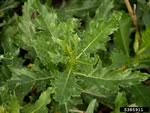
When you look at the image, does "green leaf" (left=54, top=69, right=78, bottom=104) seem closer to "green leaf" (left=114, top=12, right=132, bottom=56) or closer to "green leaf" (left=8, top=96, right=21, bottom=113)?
"green leaf" (left=8, top=96, right=21, bottom=113)

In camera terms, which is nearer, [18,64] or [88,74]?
[88,74]

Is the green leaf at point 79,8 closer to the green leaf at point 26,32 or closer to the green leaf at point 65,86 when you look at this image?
the green leaf at point 26,32

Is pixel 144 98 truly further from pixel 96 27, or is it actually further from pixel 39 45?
pixel 39 45

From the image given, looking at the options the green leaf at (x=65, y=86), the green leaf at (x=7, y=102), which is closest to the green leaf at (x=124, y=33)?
the green leaf at (x=65, y=86)

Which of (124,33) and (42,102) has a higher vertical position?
(124,33)

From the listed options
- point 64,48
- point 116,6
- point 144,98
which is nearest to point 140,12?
point 116,6

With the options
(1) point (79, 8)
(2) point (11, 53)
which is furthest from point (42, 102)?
(1) point (79, 8)

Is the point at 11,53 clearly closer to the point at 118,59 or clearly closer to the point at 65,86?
the point at 65,86
